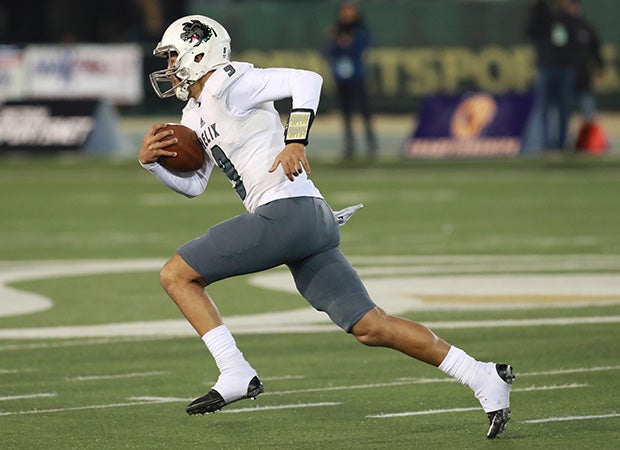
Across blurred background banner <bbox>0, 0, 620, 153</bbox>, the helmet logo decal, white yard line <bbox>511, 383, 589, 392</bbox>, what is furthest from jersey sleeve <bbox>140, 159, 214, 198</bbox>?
blurred background banner <bbox>0, 0, 620, 153</bbox>

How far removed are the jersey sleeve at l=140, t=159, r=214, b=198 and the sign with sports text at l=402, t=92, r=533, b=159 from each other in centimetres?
1736

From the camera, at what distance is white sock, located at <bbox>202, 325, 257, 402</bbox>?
738 centimetres

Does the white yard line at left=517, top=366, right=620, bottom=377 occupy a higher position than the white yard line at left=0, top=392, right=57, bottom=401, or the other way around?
the white yard line at left=0, top=392, right=57, bottom=401

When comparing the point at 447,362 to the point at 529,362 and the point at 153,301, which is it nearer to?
the point at 529,362

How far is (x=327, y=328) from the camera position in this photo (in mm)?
10891

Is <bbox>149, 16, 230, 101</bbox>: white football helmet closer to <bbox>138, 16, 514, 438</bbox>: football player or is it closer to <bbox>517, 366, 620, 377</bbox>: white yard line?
<bbox>138, 16, 514, 438</bbox>: football player

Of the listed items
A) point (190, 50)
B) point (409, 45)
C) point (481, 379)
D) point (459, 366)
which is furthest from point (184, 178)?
point (409, 45)

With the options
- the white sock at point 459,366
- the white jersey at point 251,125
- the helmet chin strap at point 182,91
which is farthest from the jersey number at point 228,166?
the white sock at point 459,366

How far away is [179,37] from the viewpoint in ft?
25.6

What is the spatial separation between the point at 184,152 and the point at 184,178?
0.63 ft

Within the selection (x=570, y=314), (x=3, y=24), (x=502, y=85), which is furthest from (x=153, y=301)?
(x=3, y=24)

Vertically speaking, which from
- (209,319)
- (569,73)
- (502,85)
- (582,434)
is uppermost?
(209,319)

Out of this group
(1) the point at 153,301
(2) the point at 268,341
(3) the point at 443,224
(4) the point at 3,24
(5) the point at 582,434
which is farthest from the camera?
(4) the point at 3,24

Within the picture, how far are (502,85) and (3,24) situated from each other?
14.5m
